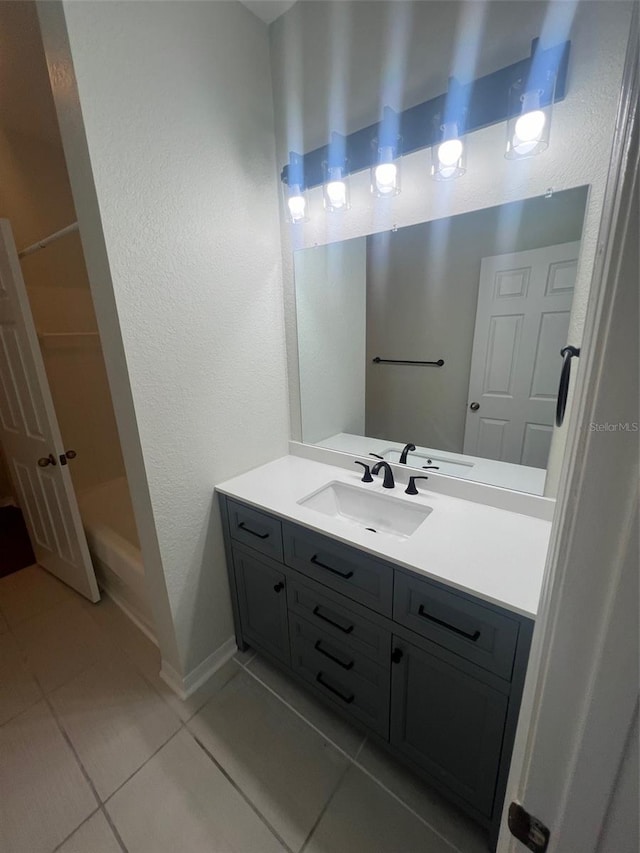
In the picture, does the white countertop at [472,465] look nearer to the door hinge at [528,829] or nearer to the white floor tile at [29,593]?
the door hinge at [528,829]

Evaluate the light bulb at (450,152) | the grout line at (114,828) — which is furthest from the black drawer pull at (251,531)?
the light bulb at (450,152)

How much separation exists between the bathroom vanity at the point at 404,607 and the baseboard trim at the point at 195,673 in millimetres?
222

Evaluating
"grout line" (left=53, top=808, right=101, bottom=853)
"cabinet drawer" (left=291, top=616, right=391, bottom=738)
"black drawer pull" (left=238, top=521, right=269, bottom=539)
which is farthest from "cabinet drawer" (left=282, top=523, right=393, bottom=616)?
"grout line" (left=53, top=808, right=101, bottom=853)

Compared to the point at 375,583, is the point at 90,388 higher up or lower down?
higher up

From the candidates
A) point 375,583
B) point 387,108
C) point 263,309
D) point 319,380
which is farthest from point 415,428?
point 387,108

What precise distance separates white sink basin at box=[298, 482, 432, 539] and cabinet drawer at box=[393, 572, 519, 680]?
1.12 ft

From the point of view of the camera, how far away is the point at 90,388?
2.49m

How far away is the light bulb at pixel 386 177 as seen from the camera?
1.22 meters

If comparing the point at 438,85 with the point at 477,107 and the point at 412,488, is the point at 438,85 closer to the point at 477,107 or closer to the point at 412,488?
the point at 477,107

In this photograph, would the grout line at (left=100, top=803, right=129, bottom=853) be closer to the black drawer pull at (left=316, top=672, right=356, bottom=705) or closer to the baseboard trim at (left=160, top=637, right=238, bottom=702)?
the baseboard trim at (left=160, top=637, right=238, bottom=702)

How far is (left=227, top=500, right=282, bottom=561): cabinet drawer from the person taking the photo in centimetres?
132

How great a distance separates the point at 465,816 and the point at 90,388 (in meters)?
2.94

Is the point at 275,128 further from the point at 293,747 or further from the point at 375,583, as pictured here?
the point at 293,747

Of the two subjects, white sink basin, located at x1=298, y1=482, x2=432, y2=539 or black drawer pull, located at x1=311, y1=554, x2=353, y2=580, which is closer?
black drawer pull, located at x1=311, y1=554, x2=353, y2=580
